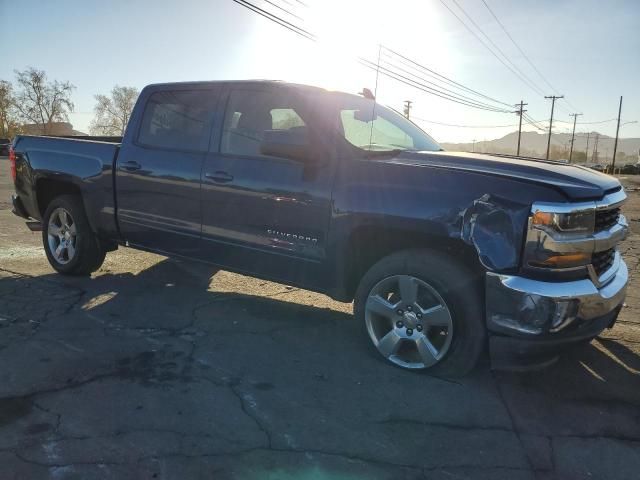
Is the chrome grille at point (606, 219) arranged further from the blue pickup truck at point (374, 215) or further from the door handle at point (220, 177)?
the door handle at point (220, 177)

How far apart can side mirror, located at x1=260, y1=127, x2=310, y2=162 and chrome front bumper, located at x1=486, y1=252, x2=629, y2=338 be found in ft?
5.07

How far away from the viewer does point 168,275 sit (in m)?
6.05

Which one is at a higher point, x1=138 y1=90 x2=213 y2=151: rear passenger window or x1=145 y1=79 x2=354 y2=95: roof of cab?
x1=145 y1=79 x2=354 y2=95: roof of cab

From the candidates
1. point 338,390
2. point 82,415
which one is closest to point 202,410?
point 82,415

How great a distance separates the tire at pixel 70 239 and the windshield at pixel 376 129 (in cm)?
309

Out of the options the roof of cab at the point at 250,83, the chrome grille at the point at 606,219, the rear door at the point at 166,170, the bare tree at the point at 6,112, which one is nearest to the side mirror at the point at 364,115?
the roof of cab at the point at 250,83

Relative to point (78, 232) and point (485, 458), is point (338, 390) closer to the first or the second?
point (485, 458)

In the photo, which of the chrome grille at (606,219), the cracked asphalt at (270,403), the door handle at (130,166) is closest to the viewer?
the cracked asphalt at (270,403)

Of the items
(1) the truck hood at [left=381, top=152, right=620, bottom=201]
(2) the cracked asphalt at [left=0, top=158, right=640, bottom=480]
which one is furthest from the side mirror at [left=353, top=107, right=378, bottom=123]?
(2) the cracked asphalt at [left=0, top=158, right=640, bottom=480]

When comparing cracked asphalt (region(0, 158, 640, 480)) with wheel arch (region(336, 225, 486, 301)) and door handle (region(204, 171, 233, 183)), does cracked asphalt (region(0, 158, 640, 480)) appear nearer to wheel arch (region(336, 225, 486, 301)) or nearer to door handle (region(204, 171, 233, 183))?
wheel arch (region(336, 225, 486, 301))

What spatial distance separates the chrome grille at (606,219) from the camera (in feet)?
10.7

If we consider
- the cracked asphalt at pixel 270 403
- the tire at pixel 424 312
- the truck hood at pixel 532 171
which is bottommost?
the cracked asphalt at pixel 270 403

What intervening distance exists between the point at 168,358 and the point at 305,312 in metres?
1.51

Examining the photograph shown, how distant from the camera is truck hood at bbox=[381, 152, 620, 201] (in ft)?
10.4
